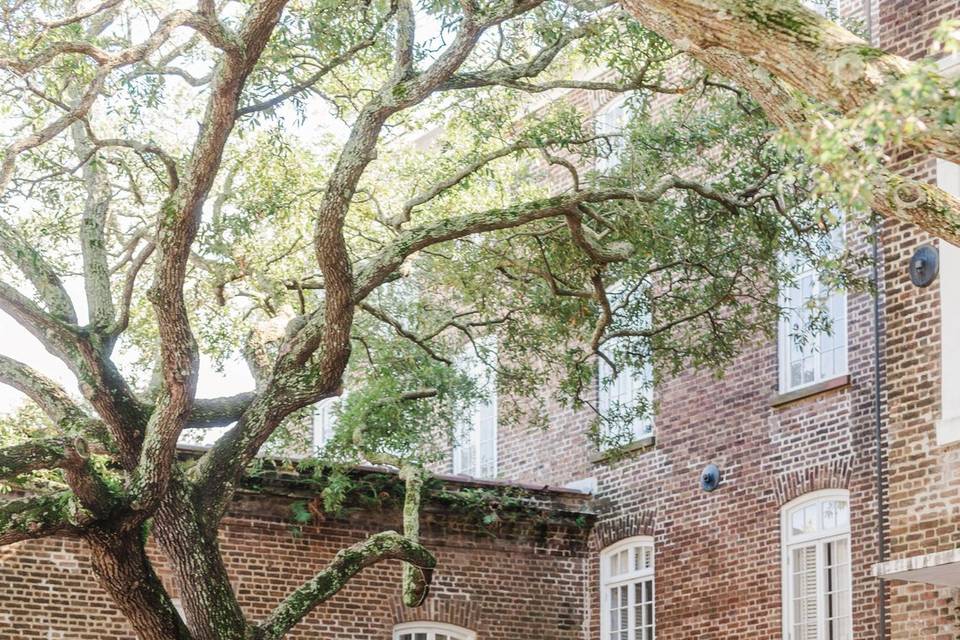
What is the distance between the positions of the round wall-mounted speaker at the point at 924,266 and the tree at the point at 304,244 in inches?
33.3

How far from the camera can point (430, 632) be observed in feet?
59.1

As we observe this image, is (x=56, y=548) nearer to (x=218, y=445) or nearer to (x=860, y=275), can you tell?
(x=218, y=445)

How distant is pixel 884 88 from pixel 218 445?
21.8ft

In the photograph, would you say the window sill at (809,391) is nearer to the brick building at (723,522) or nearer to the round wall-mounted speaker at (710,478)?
the brick building at (723,522)

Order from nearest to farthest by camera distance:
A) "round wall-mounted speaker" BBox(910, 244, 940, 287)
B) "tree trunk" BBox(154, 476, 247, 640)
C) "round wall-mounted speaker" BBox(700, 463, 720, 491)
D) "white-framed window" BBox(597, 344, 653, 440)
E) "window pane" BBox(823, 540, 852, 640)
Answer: "tree trunk" BBox(154, 476, 247, 640)
"round wall-mounted speaker" BBox(910, 244, 940, 287)
"window pane" BBox(823, 540, 852, 640)
"round wall-mounted speaker" BBox(700, 463, 720, 491)
"white-framed window" BBox(597, 344, 653, 440)

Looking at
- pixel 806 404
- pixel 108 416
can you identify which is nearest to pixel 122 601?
pixel 108 416

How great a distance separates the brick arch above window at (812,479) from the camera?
603 inches

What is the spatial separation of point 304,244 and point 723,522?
18.8 ft

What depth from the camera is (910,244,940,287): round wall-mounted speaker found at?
1325cm

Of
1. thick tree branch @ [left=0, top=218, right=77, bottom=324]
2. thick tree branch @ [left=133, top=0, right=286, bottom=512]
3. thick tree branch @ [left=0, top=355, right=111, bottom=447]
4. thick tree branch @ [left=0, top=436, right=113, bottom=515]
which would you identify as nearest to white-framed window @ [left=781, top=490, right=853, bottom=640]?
thick tree branch @ [left=133, top=0, right=286, bottom=512]

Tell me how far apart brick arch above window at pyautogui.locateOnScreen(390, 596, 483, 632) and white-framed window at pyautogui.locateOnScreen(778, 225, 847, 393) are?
4.73 meters

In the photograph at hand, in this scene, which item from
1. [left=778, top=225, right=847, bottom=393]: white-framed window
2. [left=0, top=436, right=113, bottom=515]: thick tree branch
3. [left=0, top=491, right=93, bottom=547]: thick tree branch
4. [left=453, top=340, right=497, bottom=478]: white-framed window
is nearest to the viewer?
[left=0, top=436, right=113, bottom=515]: thick tree branch

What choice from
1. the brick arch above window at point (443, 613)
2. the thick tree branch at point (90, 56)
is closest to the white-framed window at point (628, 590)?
the brick arch above window at point (443, 613)

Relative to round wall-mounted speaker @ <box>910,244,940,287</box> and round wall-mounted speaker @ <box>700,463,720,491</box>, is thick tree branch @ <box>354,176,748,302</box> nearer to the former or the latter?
round wall-mounted speaker @ <box>910,244,940,287</box>
